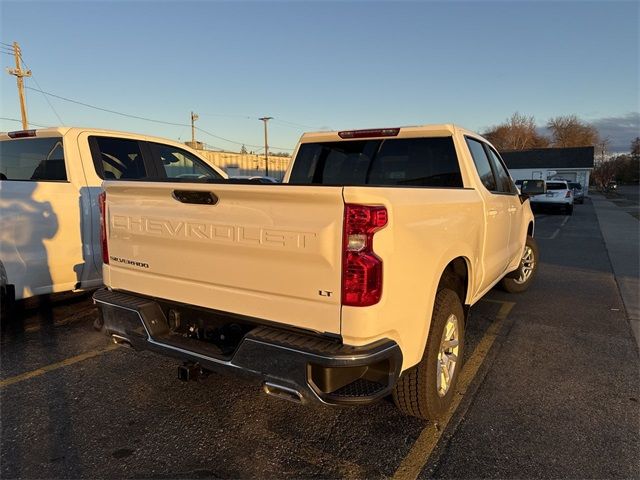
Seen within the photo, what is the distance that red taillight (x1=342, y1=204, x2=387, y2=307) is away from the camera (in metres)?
2.22

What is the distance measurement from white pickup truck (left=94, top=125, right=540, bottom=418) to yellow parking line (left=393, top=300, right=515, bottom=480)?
0.13 meters

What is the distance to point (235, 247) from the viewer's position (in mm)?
2602

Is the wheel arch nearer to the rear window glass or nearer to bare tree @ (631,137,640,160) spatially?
the rear window glass

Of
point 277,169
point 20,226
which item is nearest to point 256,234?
point 20,226

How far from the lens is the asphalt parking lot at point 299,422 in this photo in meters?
2.64

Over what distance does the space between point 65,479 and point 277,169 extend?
65.4 m

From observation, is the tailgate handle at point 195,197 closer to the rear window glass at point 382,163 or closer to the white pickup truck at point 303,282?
the white pickup truck at point 303,282

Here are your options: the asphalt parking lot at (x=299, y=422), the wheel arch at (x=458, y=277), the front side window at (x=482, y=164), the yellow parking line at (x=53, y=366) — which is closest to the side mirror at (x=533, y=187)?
the front side window at (x=482, y=164)

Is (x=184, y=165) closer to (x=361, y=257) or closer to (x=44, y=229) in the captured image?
(x=44, y=229)

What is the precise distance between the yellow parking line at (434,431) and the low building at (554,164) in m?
63.2

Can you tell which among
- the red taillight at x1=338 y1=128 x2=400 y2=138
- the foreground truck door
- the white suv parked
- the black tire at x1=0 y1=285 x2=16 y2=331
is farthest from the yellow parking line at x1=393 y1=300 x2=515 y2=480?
the white suv parked

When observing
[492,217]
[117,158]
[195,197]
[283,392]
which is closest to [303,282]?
[283,392]

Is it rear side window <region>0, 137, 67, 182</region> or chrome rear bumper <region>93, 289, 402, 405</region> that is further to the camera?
rear side window <region>0, 137, 67, 182</region>

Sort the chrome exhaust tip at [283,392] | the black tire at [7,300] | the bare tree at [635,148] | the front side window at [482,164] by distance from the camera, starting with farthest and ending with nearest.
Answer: the bare tree at [635,148], the black tire at [7,300], the front side window at [482,164], the chrome exhaust tip at [283,392]
